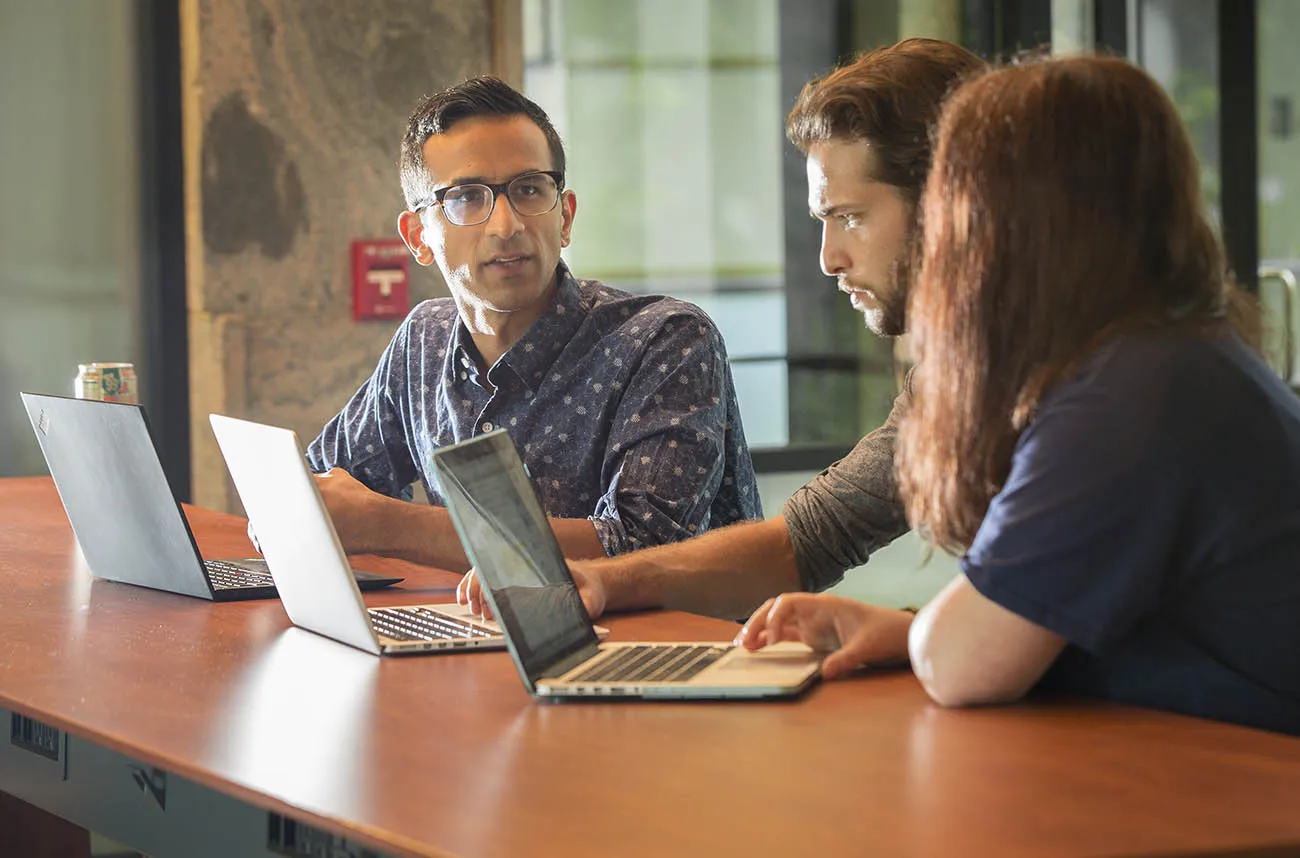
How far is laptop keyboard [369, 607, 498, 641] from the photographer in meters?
1.64

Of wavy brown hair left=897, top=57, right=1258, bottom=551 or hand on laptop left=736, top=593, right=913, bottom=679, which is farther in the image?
hand on laptop left=736, top=593, right=913, bottom=679

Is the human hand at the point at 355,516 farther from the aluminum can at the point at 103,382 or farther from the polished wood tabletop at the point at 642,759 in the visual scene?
the aluminum can at the point at 103,382

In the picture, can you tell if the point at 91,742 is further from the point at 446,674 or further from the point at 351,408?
the point at 351,408

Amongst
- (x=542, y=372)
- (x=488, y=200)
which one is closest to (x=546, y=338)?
(x=542, y=372)

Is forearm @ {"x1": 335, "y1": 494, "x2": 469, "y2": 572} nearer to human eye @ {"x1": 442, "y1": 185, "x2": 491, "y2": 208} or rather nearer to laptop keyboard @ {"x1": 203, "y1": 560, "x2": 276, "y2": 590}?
laptop keyboard @ {"x1": 203, "y1": 560, "x2": 276, "y2": 590}

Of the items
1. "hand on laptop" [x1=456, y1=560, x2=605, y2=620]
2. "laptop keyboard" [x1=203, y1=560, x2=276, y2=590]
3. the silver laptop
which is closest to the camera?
the silver laptop

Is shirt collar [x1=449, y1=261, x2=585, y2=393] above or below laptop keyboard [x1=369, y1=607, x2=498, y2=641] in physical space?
above

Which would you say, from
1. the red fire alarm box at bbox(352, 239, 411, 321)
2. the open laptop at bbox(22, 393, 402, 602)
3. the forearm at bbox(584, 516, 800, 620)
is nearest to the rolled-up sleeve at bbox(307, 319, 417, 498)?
the open laptop at bbox(22, 393, 402, 602)

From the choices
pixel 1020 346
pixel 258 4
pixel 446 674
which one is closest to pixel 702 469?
pixel 446 674

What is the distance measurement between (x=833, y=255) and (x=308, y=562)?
2.29 ft

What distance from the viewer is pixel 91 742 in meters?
1.37

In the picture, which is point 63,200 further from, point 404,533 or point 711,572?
point 711,572

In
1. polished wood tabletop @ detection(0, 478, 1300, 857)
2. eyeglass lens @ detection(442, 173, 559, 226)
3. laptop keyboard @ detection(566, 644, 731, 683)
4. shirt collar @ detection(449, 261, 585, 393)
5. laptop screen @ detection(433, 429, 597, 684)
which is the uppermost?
eyeglass lens @ detection(442, 173, 559, 226)

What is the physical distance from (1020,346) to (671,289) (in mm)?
2694
